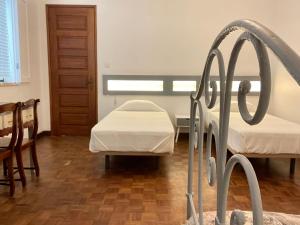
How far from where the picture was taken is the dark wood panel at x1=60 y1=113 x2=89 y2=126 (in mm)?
5129

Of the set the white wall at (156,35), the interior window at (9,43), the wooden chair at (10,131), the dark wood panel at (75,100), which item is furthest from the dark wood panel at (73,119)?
the wooden chair at (10,131)

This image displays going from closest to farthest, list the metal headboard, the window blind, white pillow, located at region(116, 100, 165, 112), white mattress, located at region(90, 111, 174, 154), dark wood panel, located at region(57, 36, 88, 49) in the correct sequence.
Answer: the metal headboard
white mattress, located at region(90, 111, 174, 154)
the window blind
white pillow, located at region(116, 100, 165, 112)
dark wood panel, located at region(57, 36, 88, 49)

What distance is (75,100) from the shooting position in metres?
5.09

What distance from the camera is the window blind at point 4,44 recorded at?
3844 millimetres

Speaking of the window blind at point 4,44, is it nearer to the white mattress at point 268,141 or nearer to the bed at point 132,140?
the bed at point 132,140

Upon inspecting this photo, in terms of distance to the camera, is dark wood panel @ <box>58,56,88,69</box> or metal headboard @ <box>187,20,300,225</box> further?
dark wood panel @ <box>58,56,88,69</box>

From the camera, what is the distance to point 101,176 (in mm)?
3084

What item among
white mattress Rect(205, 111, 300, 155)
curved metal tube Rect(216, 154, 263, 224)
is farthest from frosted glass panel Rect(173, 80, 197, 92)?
curved metal tube Rect(216, 154, 263, 224)

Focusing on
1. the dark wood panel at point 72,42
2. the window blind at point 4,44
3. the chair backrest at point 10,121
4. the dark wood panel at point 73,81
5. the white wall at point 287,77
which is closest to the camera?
the chair backrest at point 10,121

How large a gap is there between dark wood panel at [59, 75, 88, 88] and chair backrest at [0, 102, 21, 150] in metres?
2.54

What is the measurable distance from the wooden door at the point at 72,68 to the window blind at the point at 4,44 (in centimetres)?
98

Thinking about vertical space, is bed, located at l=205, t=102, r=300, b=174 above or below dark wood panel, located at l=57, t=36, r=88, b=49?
below

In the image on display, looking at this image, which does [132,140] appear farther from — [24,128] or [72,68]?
[72,68]

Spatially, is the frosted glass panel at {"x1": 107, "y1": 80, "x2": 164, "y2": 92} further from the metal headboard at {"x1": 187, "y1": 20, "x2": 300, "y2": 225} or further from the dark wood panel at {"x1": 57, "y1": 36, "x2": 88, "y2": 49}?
the metal headboard at {"x1": 187, "y1": 20, "x2": 300, "y2": 225}
